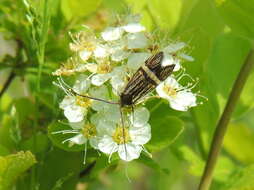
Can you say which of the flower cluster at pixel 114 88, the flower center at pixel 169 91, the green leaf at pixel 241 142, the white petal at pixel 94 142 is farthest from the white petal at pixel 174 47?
the green leaf at pixel 241 142

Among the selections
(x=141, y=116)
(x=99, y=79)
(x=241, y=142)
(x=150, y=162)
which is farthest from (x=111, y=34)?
(x=241, y=142)

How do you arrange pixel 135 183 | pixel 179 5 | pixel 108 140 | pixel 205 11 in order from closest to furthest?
pixel 108 140
pixel 205 11
pixel 179 5
pixel 135 183

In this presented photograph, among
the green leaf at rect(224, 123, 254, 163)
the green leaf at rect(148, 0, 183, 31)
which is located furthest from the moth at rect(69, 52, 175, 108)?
the green leaf at rect(224, 123, 254, 163)

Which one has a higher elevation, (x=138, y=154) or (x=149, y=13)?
(x=149, y=13)

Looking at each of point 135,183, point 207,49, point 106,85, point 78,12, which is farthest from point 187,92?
point 135,183

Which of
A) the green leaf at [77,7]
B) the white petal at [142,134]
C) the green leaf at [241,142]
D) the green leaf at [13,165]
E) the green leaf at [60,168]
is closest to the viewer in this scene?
the green leaf at [13,165]

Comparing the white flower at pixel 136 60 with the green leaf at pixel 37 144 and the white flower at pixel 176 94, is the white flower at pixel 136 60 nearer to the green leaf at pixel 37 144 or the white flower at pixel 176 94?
the white flower at pixel 176 94

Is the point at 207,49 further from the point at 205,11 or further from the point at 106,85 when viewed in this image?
the point at 106,85
